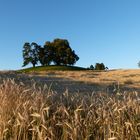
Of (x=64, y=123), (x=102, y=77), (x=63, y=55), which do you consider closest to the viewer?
(x=64, y=123)

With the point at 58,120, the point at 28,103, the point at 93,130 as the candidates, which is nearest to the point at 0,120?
the point at 28,103

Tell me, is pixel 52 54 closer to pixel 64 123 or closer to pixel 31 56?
pixel 31 56

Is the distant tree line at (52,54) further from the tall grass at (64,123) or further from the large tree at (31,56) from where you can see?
the tall grass at (64,123)

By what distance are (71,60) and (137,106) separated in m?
68.5

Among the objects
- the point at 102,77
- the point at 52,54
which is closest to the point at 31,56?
the point at 52,54

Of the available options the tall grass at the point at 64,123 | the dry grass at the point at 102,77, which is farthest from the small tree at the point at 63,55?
the tall grass at the point at 64,123

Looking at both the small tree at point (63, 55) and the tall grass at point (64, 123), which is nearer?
the tall grass at point (64, 123)

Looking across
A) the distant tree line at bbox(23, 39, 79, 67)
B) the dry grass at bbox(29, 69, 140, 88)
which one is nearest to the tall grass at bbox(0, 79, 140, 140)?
the dry grass at bbox(29, 69, 140, 88)

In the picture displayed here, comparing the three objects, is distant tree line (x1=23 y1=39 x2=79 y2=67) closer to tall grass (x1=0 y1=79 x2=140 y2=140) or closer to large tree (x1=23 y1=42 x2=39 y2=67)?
large tree (x1=23 y1=42 x2=39 y2=67)

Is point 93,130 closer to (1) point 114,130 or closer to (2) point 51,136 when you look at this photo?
(1) point 114,130

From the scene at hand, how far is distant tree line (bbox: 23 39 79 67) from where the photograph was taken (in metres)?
75.4

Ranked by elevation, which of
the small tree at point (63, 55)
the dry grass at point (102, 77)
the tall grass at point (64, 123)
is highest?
the small tree at point (63, 55)

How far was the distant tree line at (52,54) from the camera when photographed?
7538cm

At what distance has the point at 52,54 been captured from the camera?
76.5 m
